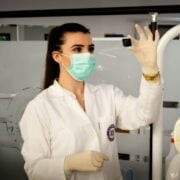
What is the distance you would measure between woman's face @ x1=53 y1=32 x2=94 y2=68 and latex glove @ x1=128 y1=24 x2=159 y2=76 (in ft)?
0.66

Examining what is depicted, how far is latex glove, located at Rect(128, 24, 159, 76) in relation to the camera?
0.95m

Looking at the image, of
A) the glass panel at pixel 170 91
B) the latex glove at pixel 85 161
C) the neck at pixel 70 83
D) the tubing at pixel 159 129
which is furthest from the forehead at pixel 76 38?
the glass panel at pixel 170 91

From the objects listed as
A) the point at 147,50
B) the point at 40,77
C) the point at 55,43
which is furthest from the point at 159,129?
the point at 40,77

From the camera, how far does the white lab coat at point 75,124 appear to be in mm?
1023

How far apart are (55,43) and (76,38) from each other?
0.36 ft

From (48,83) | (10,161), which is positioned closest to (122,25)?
(48,83)

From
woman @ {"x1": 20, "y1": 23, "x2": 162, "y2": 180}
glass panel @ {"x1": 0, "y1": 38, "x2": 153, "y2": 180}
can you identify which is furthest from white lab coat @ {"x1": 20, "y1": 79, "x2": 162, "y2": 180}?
glass panel @ {"x1": 0, "y1": 38, "x2": 153, "y2": 180}

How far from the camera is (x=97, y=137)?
3.56ft

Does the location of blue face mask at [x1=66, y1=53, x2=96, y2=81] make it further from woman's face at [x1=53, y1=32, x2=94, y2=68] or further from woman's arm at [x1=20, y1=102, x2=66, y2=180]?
woman's arm at [x1=20, y1=102, x2=66, y2=180]

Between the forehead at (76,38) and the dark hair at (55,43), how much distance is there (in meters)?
0.02

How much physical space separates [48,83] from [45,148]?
0.31 metres

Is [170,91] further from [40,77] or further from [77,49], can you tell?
[40,77]

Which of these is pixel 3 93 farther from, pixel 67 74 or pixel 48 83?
pixel 67 74

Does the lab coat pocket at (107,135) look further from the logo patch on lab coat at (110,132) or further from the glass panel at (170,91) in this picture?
the glass panel at (170,91)
